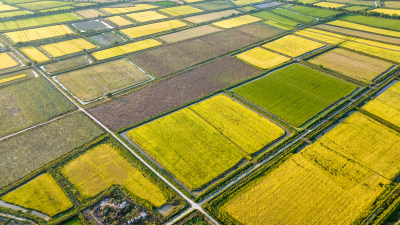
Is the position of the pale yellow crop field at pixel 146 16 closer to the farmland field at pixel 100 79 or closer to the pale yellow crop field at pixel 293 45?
the farmland field at pixel 100 79

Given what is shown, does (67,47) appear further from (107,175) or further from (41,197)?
(41,197)

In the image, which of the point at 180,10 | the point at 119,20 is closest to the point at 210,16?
the point at 180,10

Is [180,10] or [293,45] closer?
[293,45]

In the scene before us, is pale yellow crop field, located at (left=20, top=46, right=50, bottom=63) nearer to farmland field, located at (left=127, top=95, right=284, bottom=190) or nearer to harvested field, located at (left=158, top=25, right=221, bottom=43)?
harvested field, located at (left=158, top=25, right=221, bottom=43)

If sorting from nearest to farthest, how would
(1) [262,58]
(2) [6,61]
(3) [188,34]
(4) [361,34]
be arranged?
(2) [6,61]
(1) [262,58]
(4) [361,34]
(3) [188,34]

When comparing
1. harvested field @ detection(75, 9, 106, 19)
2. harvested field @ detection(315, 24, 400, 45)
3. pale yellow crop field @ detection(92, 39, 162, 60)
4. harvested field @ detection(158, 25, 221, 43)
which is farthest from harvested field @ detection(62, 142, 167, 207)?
harvested field @ detection(315, 24, 400, 45)

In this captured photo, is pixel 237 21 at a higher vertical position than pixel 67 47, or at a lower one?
higher

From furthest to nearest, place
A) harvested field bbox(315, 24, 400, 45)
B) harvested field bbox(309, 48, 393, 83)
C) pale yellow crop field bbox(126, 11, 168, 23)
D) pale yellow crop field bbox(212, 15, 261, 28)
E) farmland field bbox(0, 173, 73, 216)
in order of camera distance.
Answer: pale yellow crop field bbox(126, 11, 168, 23) < pale yellow crop field bbox(212, 15, 261, 28) < harvested field bbox(315, 24, 400, 45) < harvested field bbox(309, 48, 393, 83) < farmland field bbox(0, 173, 73, 216)
